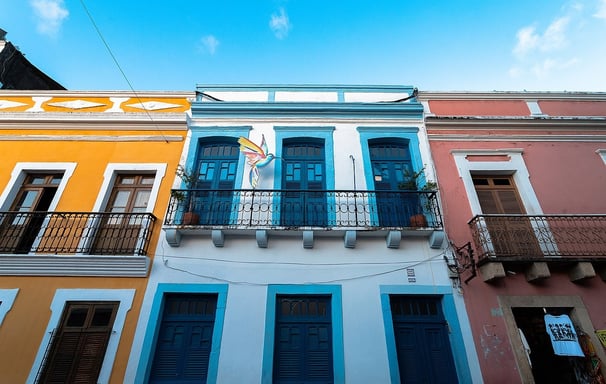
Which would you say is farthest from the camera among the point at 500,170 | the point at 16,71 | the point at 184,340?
the point at 16,71

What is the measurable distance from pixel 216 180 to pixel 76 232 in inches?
117

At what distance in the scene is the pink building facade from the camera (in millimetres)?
5465

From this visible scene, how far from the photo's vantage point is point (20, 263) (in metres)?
5.81

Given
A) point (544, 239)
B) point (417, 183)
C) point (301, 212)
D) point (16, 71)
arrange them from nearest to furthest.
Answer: point (544, 239) < point (301, 212) < point (417, 183) < point (16, 71)

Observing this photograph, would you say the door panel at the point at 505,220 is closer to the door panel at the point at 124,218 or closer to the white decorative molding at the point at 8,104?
the door panel at the point at 124,218

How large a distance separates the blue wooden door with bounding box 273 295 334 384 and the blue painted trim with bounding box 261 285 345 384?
0.49 ft

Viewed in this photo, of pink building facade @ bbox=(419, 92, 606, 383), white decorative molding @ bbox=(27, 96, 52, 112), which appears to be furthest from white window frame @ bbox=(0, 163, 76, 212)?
pink building facade @ bbox=(419, 92, 606, 383)

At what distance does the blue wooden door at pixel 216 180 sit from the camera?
652 centimetres

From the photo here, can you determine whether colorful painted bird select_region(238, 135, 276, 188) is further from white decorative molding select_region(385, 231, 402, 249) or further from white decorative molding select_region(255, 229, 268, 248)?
white decorative molding select_region(385, 231, 402, 249)

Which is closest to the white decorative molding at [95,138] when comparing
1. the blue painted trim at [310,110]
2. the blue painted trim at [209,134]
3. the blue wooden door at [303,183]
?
the blue painted trim at [209,134]

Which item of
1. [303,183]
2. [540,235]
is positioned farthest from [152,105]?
[540,235]

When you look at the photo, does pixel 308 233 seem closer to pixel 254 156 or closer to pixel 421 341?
pixel 254 156

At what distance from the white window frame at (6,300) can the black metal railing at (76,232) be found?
783mm

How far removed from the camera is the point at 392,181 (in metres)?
7.11
